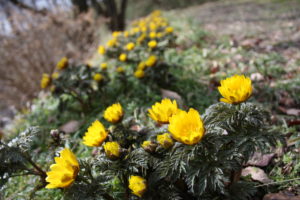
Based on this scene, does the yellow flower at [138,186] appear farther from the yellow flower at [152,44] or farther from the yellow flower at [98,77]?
the yellow flower at [152,44]

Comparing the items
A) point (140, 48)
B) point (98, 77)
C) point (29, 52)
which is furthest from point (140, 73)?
point (29, 52)

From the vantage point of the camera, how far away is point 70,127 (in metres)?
2.76

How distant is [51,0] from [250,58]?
6.59 m

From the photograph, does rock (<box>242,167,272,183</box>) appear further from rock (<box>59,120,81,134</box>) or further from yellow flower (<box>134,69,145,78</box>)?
rock (<box>59,120,81,134</box>)

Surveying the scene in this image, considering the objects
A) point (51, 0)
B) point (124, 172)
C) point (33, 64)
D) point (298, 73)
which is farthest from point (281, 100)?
point (51, 0)

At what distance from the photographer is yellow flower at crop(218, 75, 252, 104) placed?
116cm

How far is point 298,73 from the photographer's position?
2.98 metres

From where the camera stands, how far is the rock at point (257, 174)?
5.19 ft

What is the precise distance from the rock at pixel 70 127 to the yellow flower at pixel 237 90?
1.94 meters

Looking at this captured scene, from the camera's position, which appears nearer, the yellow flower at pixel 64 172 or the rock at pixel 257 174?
the yellow flower at pixel 64 172

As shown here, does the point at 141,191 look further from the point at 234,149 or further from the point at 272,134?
the point at 272,134

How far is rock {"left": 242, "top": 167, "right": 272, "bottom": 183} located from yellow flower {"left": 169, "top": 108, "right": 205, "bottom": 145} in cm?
68

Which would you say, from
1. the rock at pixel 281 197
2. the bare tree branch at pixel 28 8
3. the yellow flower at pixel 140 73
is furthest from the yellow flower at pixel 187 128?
the bare tree branch at pixel 28 8

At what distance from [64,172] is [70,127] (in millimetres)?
1624
